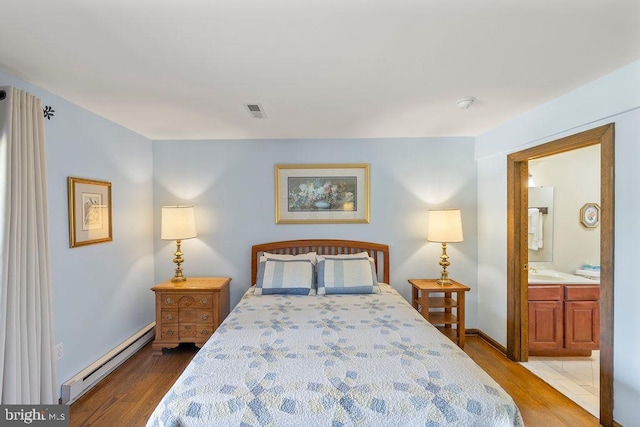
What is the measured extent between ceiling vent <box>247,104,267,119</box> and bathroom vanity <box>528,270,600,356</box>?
3.10 metres

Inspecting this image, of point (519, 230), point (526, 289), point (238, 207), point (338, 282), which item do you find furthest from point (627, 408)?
point (238, 207)

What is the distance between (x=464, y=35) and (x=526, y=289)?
A: 8.42 ft

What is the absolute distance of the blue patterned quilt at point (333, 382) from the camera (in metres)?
1.36

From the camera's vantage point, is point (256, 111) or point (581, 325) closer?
point (256, 111)

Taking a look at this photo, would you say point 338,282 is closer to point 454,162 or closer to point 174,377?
point 174,377

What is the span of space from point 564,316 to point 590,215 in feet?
4.45

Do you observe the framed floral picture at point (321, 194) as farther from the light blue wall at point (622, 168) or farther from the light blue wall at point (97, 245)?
the light blue wall at point (622, 168)

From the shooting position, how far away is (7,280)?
5.98 ft

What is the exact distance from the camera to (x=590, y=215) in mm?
3697

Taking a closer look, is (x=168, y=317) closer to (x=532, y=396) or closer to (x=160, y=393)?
(x=160, y=393)

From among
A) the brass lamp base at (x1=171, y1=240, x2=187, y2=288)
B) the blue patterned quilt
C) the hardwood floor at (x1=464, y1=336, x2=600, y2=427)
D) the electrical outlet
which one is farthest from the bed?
the electrical outlet

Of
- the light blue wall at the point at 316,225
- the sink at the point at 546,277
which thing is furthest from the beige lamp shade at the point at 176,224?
the sink at the point at 546,277

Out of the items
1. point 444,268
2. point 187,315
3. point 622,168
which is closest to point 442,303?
point 444,268

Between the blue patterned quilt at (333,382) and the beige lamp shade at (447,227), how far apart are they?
4.35 ft
